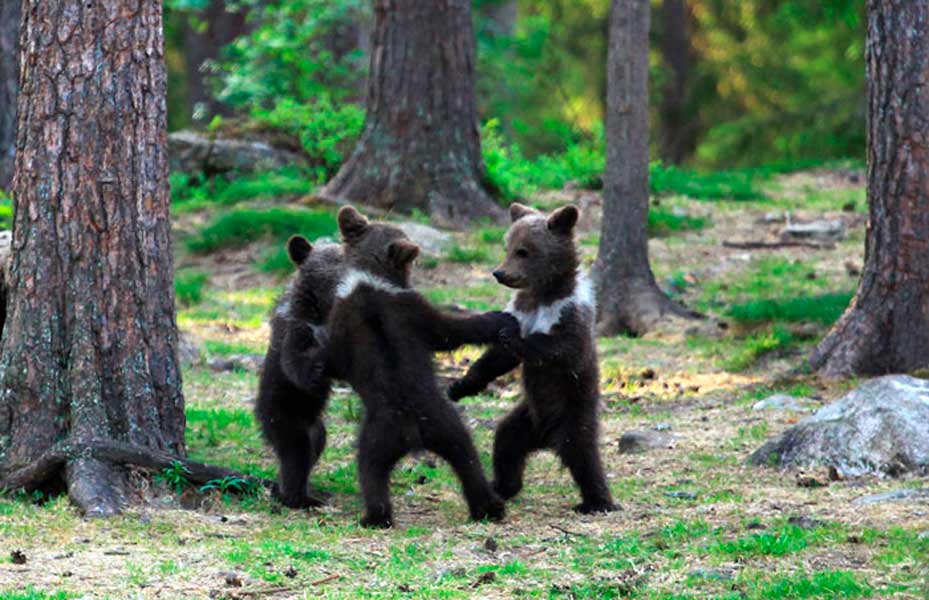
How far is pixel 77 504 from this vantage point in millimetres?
7641

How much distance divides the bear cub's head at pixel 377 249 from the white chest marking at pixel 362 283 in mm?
32

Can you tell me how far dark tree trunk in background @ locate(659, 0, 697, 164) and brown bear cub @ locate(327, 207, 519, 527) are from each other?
23506mm

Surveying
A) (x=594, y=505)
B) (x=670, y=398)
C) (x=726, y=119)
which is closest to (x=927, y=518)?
(x=594, y=505)

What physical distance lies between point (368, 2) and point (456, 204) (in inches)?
257

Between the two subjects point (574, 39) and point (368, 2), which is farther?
point (574, 39)

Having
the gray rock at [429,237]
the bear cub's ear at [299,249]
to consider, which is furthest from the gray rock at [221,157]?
the bear cub's ear at [299,249]

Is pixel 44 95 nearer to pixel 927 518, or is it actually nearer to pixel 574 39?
pixel 927 518

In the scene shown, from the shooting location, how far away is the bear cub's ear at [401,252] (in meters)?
7.96

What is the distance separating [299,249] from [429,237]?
317 inches

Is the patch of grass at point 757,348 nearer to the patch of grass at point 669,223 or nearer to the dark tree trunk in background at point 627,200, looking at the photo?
the dark tree trunk in background at point 627,200

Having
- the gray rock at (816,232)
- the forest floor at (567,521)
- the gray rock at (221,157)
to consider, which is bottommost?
the forest floor at (567,521)

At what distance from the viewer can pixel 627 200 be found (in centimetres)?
1393

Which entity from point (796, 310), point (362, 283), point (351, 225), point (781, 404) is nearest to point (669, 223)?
point (796, 310)

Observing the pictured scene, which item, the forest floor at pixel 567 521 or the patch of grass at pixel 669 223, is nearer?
the forest floor at pixel 567 521
